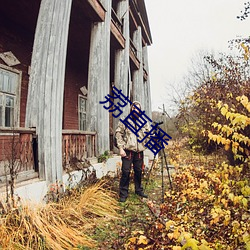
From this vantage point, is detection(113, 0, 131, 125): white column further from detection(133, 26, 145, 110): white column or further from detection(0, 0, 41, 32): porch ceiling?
detection(0, 0, 41, 32): porch ceiling

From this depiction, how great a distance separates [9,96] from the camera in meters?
7.29

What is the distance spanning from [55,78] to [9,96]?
12.2 feet

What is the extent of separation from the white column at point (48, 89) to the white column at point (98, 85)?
206 cm

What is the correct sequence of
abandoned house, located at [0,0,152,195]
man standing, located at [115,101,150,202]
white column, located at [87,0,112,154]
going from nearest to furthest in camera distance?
abandoned house, located at [0,0,152,195] < man standing, located at [115,101,150,202] < white column, located at [87,0,112,154]

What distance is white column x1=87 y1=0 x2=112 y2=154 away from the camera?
6.49 metres

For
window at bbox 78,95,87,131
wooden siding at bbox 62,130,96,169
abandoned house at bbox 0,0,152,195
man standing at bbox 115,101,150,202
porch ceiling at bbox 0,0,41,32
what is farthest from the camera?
window at bbox 78,95,87,131

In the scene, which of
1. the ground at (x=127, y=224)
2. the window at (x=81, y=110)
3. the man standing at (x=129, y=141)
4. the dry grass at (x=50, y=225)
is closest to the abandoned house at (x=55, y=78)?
the window at (x=81, y=110)

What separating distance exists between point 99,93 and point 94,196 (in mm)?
3049

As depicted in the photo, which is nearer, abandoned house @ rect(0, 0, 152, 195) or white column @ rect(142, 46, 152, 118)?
abandoned house @ rect(0, 0, 152, 195)

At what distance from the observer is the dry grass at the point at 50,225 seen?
8.46 ft

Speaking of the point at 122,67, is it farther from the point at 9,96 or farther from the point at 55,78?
the point at 55,78

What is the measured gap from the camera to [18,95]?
753cm

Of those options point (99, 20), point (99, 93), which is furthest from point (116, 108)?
point (99, 20)

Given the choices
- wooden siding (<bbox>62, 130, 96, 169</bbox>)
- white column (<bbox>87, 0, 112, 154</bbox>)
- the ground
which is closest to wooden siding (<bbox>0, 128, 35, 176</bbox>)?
wooden siding (<bbox>62, 130, 96, 169</bbox>)
